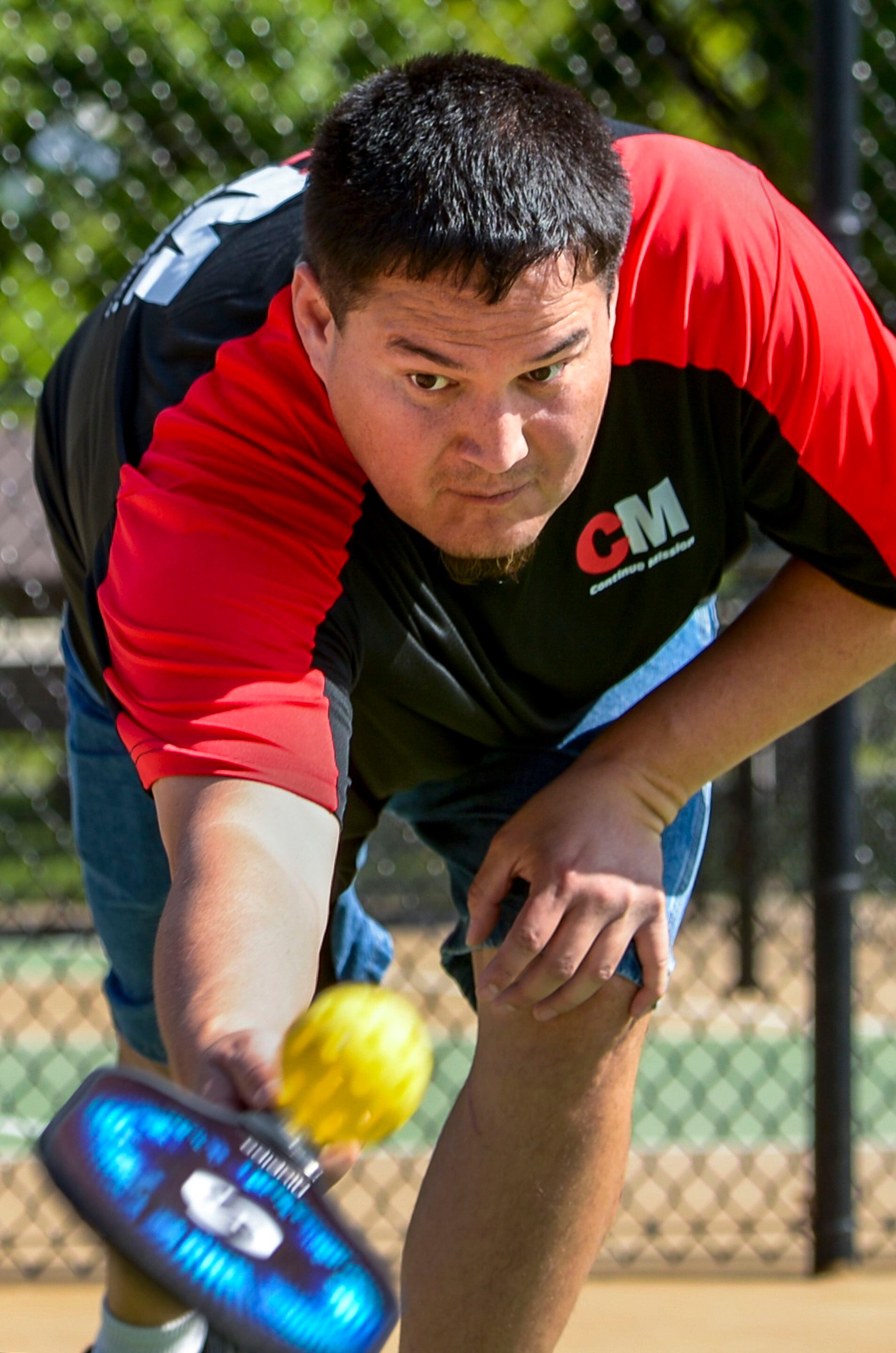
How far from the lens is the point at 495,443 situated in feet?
5.05

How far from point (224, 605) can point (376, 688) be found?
0.36 meters

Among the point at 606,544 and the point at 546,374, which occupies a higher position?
the point at 546,374

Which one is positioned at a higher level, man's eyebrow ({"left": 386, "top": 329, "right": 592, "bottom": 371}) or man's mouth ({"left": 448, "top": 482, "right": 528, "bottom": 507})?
man's eyebrow ({"left": 386, "top": 329, "right": 592, "bottom": 371})

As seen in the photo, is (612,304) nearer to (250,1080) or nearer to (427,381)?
(427,381)

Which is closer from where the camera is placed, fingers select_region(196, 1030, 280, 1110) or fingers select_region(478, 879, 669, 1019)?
fingers select_region(196, 1030, 280, 1110)

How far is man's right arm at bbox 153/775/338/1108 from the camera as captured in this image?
49.4 inches

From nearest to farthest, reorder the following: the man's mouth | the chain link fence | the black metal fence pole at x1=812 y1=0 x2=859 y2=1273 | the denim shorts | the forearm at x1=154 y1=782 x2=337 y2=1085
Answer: the forearm at x1=154 y1=782 x2=337 y2=1085 → the man's mouth → the denim shorts → the black metal fence pole at x1=812 y1=0 x2=859 y2=1273 → the chain link fence

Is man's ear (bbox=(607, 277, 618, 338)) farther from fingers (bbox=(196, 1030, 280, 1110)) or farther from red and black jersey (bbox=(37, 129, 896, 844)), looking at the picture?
fingers (bbox=(196, 1030, 280, 1110))

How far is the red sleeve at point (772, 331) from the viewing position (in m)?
1.83

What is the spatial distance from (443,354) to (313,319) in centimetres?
23

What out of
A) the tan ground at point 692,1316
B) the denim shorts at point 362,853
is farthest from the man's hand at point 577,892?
the tan ground at point 692,1316

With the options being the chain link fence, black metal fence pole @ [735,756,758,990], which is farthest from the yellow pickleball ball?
black metal fence pole @ [735,756,758,990]

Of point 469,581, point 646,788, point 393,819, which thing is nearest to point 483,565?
point 469,581

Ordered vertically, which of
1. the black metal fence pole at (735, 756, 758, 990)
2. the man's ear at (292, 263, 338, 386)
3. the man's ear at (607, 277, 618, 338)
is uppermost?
the man's ear at (292, 263, 338, 386)
